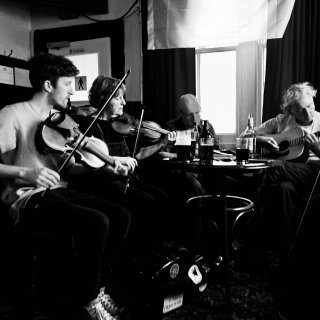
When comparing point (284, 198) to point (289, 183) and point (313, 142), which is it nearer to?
point (289, 183)

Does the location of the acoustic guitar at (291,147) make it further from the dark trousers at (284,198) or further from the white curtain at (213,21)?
the white curtain at (213,21)

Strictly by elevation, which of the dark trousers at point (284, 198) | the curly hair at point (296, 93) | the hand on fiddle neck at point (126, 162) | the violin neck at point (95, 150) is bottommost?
the dark trousers at point (284, 198)

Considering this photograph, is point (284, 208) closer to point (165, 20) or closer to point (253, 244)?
point (253, 244)

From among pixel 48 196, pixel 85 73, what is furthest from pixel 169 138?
pixel 85 73

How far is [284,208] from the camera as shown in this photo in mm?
2082

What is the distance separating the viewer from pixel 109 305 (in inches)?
55.4

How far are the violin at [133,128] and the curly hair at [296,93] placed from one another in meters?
0.96

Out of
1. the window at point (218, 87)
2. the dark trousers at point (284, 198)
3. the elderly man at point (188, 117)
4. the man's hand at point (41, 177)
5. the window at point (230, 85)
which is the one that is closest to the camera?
the man's hand at point (41, 177)

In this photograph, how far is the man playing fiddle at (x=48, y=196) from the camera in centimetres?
133

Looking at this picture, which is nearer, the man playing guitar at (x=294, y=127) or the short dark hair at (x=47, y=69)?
the short dark hair at (x=47, y=69)

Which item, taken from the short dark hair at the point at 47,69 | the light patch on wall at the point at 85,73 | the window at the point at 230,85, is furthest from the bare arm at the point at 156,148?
the light patch on wall at the point at 85,73

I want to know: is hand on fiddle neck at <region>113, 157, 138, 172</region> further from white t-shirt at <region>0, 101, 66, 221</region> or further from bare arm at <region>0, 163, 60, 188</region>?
bare arm at <region>0, 163, 60, 188</region>

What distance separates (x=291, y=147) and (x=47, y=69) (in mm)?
1701

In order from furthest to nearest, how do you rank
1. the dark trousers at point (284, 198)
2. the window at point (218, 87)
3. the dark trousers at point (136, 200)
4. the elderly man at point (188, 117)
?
the window at point (218, 87)
the elderly man at point (188, 117)
the dark trousers at point (284, 198)
the dark trousers at point (136, 200)
